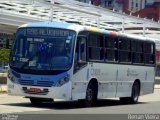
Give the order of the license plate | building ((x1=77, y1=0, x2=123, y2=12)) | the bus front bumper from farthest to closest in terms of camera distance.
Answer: building ((x1=77, y1=0, x2=123, y2=12))
the license plate
the bus front bumper

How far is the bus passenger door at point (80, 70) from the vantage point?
1967cm

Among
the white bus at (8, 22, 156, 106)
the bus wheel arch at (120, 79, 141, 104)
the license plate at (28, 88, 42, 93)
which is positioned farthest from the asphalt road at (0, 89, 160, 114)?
the bus wheel arch at (120, 79, 141, 104)

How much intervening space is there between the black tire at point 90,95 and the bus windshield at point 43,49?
188 centimetres

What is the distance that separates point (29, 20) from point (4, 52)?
5902mm

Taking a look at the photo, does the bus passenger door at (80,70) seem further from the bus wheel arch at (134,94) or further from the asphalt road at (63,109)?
Result: the bus wheel arch at (134,94)

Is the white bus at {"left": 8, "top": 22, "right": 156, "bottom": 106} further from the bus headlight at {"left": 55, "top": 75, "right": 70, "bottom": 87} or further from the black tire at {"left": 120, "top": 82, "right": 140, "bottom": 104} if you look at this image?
the black tire at {"left": 120, "top": 82, "right": 140, "bottom": 104}

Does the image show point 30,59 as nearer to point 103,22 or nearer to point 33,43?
point 33,43

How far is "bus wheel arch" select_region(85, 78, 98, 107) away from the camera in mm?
20797

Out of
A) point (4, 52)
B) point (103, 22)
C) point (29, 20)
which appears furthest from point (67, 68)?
point (103, 22)

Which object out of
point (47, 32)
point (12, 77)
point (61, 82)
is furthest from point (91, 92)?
point (12, 77)

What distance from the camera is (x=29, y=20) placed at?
4181 centimetres

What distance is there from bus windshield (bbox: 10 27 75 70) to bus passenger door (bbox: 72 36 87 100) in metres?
0.37

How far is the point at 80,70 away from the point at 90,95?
1.39 metres

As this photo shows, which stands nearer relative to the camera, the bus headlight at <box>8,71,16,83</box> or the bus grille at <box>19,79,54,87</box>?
the bus grille at <box>19,79,54,87</box>
